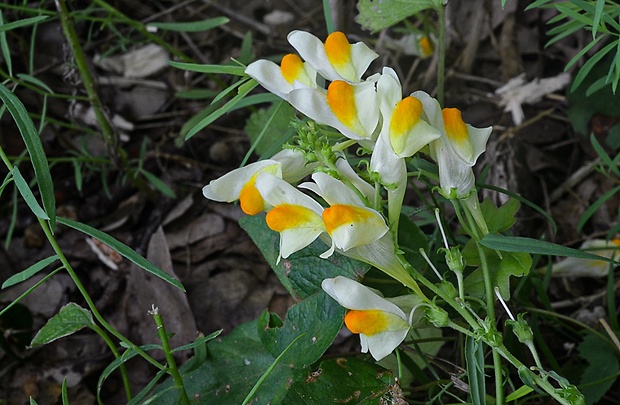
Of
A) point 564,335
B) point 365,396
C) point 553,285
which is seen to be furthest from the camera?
point 553,285

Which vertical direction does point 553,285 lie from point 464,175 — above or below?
below

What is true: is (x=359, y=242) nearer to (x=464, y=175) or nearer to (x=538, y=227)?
(x=464, y=175)

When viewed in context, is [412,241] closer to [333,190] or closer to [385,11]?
[333,190]

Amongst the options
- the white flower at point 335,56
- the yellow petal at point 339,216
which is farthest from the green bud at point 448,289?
the white flower at point 335,56

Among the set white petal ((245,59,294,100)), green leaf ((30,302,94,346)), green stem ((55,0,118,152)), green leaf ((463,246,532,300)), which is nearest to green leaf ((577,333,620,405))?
green leaf ((463,246,532,300))

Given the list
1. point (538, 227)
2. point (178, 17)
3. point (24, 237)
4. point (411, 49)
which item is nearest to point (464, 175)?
point (538, 227)

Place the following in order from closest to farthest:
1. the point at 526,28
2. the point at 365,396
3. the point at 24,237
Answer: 1. the point at 365,396
2. the point at 24,237
3. the point at 526,28
